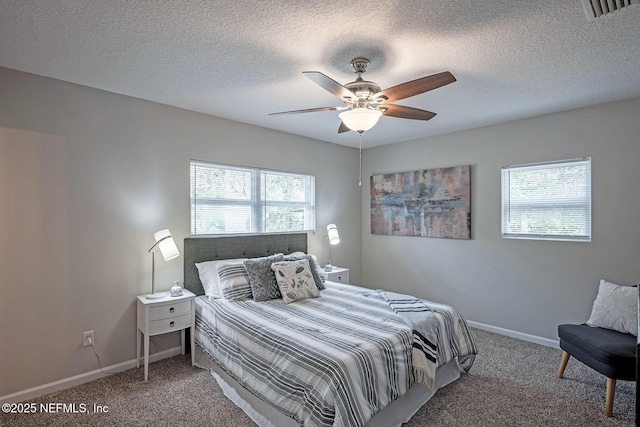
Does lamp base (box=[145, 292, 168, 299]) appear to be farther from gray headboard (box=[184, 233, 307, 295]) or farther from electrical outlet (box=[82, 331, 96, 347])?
electrical outlet (box=[82, 331, 96, 347])

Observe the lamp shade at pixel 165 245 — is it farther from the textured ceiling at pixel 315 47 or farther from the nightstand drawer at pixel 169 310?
the textured ceiling at pixel 315 47

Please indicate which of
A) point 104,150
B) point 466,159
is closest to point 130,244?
point 104,150

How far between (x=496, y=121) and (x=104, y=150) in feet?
13.4

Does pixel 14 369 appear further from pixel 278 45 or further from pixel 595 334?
pixel 595 334

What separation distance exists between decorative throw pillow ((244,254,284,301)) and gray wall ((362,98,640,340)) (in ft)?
7.72

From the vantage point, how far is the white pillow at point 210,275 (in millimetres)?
3234

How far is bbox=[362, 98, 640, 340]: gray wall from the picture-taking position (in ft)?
10.3

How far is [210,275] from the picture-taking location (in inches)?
131

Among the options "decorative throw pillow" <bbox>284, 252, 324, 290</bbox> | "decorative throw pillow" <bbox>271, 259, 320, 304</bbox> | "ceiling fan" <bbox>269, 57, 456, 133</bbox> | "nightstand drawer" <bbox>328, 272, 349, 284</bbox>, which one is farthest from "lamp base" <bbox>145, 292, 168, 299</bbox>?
"ceiling fan" <bbox>269, 57, 456, 133</bbox>

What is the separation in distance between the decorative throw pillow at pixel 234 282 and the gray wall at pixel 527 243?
100 inches

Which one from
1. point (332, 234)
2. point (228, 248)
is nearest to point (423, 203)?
point (332, 234)

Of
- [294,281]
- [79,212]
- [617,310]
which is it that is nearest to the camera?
[617,310]

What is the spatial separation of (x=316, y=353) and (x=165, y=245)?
179 centimetres

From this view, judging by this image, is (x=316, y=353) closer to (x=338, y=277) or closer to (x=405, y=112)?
(x=405, y=112)
